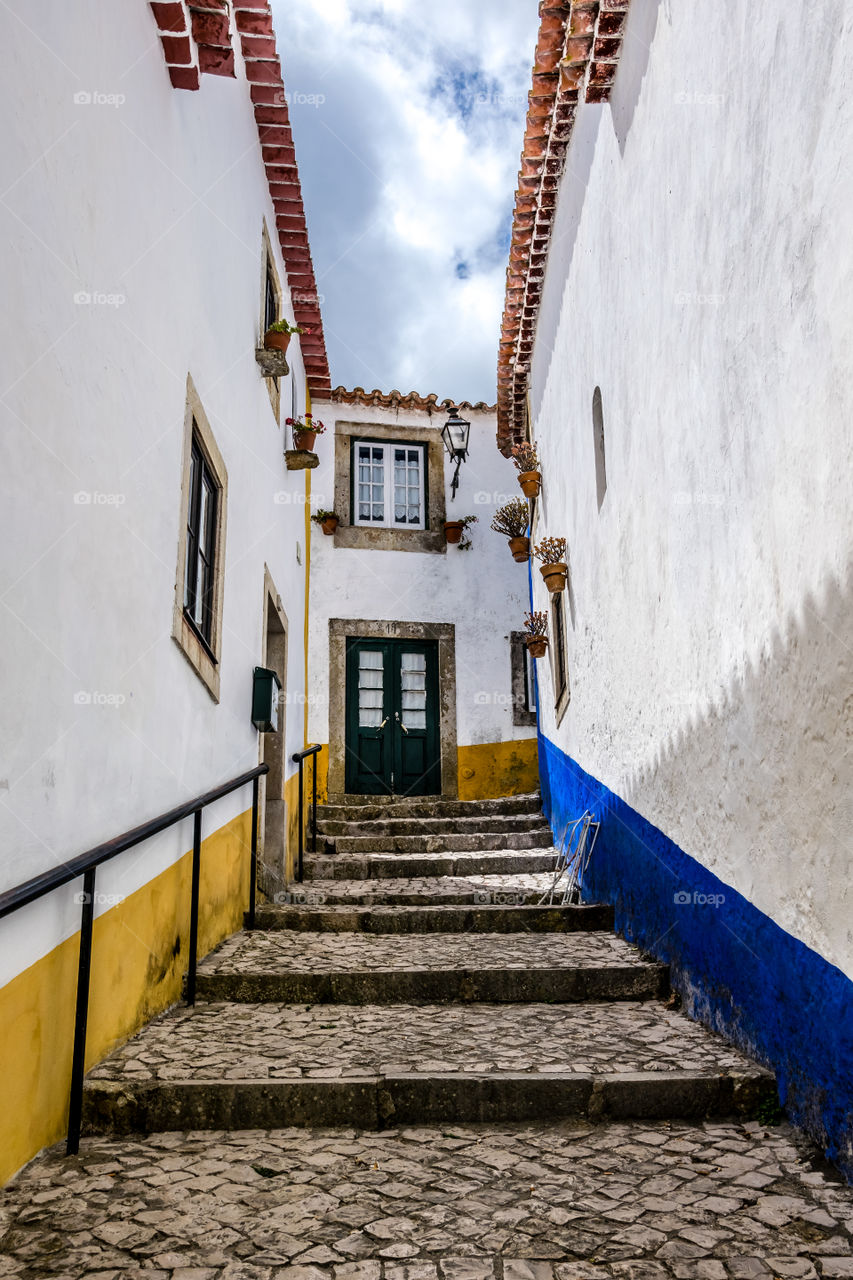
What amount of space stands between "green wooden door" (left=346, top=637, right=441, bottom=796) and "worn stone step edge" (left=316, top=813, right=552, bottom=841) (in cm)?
195

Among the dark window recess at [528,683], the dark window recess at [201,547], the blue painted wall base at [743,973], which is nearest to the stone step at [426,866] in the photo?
the blue painted wall base at [743,973]

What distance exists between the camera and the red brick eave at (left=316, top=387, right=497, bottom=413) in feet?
38.0

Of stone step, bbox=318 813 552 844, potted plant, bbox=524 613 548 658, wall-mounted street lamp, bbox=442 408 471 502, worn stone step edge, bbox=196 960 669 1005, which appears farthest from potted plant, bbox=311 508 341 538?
worn stone step edge, bbox=196 960 669 1005

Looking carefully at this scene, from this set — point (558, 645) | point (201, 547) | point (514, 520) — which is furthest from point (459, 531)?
point (201, 547)

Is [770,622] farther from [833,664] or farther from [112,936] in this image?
[112,936]

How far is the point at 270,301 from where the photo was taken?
757cm

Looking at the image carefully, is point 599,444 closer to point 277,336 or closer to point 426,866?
point 277,336

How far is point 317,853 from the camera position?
816 centimetres

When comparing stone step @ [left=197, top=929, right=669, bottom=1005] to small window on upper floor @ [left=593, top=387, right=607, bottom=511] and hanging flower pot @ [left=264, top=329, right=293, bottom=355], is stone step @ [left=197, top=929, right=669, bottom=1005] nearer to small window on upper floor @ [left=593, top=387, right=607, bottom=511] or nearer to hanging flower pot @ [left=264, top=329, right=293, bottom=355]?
small window on upper floor @ [left=593, top=387, right=607, bottom=511]

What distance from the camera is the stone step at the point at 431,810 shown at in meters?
9.14

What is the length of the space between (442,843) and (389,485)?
5182 mm

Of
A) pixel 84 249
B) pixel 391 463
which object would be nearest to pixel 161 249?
pixel 84 249

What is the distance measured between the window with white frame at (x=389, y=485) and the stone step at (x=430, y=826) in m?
4.12

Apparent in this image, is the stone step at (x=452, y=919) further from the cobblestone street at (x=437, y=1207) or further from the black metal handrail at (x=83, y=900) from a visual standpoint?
the cobblestone street at (x=437, y=1207)
